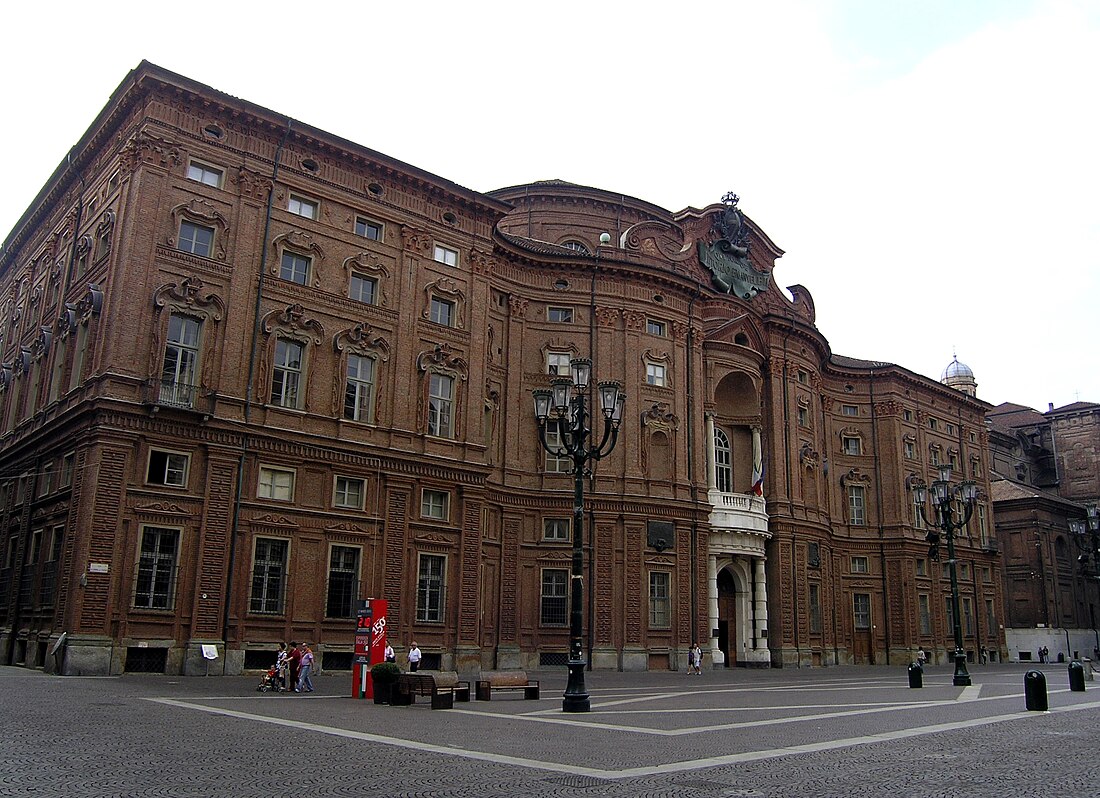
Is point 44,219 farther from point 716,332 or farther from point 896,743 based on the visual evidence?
point 896,743

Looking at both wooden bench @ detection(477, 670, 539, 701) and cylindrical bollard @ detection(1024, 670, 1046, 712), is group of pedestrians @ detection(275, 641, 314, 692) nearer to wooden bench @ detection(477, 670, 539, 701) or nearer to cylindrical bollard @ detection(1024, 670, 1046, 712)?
wooden bench @ detection(477, 670, 539, 701)

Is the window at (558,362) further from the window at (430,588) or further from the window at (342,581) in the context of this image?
the window at (342,581)

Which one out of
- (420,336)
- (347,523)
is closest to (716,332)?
(420,336)

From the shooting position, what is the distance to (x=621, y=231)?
50.7m

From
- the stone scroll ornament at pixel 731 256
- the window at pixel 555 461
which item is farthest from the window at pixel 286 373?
the stone scroll ornament at pixel 731 256

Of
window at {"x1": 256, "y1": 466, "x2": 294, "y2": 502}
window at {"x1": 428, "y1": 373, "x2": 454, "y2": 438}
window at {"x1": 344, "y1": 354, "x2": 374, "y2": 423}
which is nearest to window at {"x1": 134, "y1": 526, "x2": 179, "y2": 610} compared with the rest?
window at {"x1": 256, "y1": 466, "x2": 294, "y2": 502}

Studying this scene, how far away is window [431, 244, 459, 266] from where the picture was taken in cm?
3903

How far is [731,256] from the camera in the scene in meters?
52.0

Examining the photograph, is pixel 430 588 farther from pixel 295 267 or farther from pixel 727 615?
pixel 727 615

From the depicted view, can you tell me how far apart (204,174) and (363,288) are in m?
7.03

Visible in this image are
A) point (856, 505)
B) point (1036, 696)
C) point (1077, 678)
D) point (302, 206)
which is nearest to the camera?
point (1036, 696)

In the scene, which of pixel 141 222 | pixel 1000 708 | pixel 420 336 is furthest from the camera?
pixel 420 336

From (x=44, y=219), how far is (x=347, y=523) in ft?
68.8

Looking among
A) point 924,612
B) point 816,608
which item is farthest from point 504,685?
point 924,612
